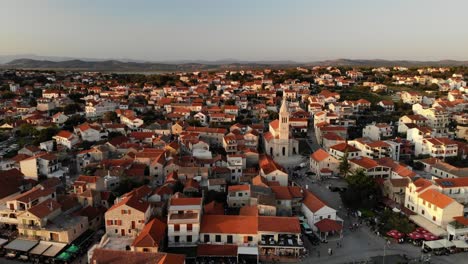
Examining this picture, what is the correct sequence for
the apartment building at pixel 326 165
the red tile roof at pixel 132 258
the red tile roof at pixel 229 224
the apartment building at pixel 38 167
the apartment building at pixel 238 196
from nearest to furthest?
the red tile roof at pixel 132 258 → the red tile roof at pixel 229 224 → the apartment building at pixel 238 196 → the apartment building at pixel 38 167 → the apartment building at pixel 326 165

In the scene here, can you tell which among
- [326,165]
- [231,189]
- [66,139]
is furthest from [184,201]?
[66,139]

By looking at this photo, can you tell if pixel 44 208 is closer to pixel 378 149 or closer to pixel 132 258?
pixel 132 258

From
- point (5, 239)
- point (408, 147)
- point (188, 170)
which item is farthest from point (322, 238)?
point (408, 147)

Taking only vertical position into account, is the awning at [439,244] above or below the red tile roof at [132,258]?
below

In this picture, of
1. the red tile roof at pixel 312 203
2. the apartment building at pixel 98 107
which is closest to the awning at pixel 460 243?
the red tile roof at pixel 312 203

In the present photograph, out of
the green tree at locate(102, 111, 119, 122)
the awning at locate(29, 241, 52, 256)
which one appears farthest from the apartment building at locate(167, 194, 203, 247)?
the green tree at locate(102, 111, 119, 122)

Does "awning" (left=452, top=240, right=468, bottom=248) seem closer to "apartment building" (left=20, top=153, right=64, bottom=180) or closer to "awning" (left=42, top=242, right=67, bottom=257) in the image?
"awning" (left=42, top=242, right=67, bottom=257)

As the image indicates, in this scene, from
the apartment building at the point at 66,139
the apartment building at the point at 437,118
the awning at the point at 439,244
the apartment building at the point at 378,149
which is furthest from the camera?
the apartment building at the point at 437,118

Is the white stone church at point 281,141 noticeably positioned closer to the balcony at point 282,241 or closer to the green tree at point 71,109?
the balcony at point 282,241
